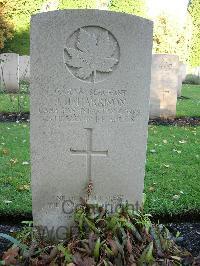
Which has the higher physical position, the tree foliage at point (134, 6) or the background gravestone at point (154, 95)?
the tree foliage at point (134, 6)

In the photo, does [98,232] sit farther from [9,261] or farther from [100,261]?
[9,261]

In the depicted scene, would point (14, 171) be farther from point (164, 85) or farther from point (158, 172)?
point (164, 85)

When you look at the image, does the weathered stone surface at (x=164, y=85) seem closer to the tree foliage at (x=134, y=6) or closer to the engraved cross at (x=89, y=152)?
the engraved cross at (x=89, y=152)

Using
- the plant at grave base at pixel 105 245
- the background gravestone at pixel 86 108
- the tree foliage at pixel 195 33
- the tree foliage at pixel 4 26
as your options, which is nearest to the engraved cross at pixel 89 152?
the background gravestone at pixel 86 108

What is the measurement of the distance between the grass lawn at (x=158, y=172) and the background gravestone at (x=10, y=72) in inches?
257

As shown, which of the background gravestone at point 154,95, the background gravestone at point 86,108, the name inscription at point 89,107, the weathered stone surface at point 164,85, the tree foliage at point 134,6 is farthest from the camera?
the tree foliage at point 134,6

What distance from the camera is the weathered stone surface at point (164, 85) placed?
32.9ft

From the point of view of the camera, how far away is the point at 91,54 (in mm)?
3232

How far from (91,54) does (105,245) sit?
59.1 inches

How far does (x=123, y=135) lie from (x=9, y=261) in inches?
52.9

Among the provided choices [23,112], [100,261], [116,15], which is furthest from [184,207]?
[23,112]

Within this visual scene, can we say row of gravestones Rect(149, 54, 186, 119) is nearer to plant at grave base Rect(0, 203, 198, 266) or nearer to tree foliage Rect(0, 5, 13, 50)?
plant at grave base Rect(0, 203, 198, 266)

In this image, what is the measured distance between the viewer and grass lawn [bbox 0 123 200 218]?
14.6ft

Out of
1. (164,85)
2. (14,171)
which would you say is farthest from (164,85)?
(14,171)
